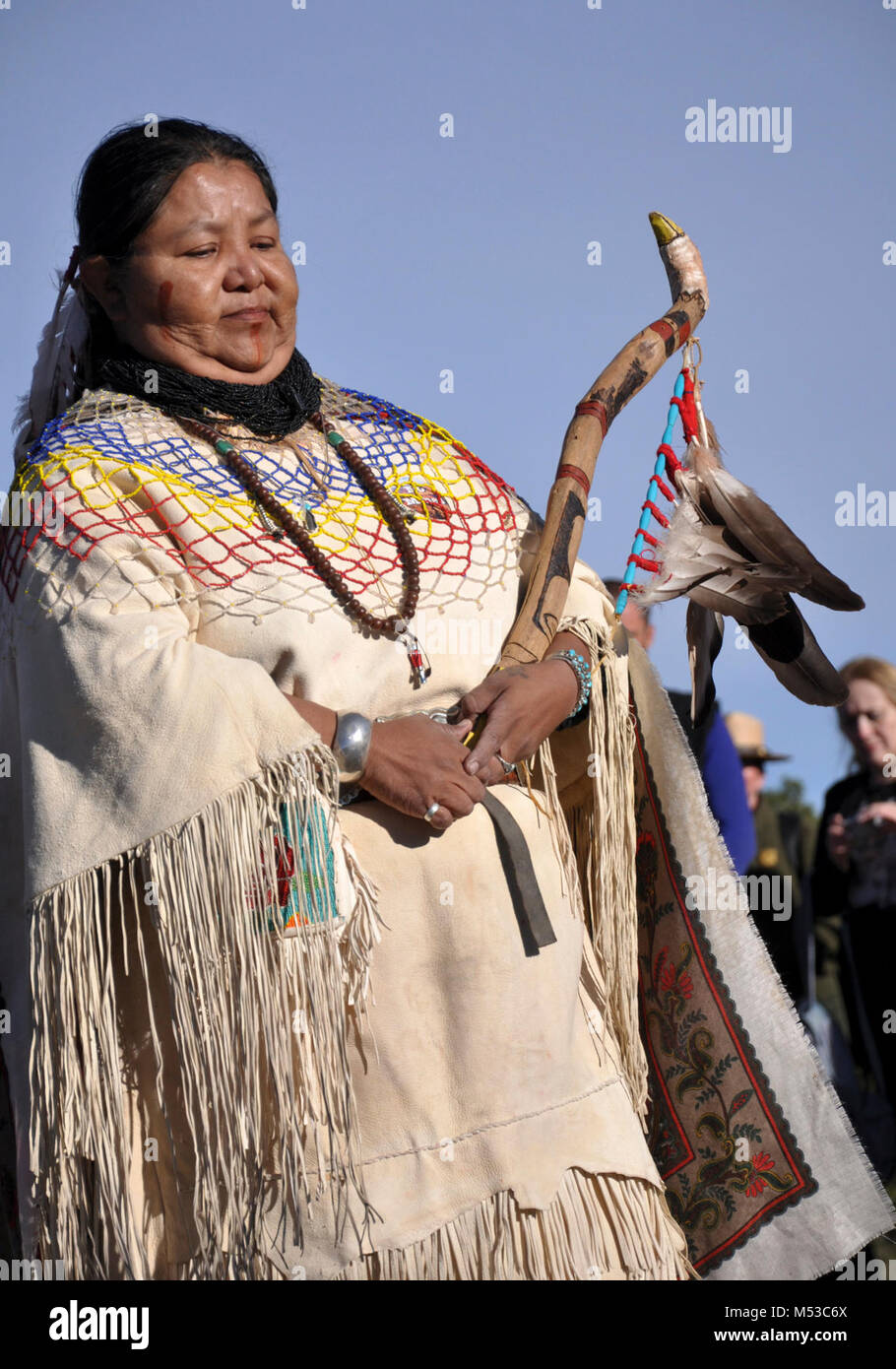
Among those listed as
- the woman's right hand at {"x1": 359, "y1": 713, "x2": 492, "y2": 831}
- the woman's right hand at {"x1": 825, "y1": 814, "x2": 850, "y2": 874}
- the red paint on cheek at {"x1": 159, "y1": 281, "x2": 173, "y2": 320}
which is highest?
the red paint on cheek at {"x1": 159, "y1": 281, "x2": 173, "y2": 320}

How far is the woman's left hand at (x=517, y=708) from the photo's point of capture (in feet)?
8.63

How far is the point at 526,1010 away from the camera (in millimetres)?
2611

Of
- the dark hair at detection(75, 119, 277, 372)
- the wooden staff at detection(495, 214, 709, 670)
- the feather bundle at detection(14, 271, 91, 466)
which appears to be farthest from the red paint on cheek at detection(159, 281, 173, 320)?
the wooden staff at detection(495, 214, 709, 670)

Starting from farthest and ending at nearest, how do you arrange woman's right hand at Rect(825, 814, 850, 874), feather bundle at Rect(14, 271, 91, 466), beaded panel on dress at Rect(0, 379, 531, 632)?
woman's right hand at Rect(825, 814, 850, 874) → feather bundle at Rect(14, 271, 91, 466) → beaded panel on dress at Rect(0, 379, 531, 632)

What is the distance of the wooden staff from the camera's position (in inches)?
113

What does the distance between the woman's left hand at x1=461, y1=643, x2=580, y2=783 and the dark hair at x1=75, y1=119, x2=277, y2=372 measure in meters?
1.09

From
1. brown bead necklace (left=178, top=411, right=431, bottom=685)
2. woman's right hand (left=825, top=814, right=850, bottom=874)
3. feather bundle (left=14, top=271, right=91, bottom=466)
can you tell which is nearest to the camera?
brown bead necklace (left=178, top=411, right=431, bottom=685)

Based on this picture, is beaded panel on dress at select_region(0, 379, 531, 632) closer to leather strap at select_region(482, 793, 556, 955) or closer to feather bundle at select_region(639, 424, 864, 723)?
feather bundle at select_region(639, 424, 864, 723)

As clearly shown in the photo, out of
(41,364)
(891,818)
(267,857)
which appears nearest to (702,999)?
(267,857)

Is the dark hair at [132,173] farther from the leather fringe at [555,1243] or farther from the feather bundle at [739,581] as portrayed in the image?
the leather fringe at [555,1243]

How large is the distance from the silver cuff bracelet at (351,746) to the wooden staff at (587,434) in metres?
0.39

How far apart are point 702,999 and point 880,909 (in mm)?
2544

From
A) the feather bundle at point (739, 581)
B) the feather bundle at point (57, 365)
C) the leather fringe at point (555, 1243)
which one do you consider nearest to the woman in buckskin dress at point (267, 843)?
the leather fringe at point (555, 1243)

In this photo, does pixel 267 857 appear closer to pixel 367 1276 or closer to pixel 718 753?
pixel 367 1276
